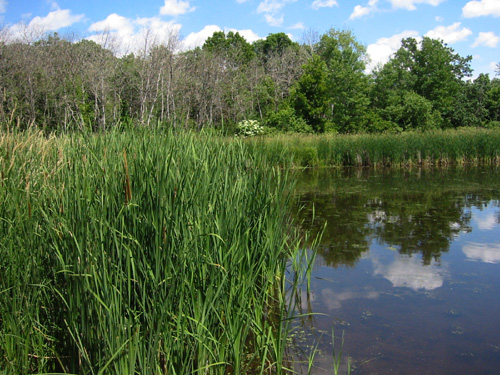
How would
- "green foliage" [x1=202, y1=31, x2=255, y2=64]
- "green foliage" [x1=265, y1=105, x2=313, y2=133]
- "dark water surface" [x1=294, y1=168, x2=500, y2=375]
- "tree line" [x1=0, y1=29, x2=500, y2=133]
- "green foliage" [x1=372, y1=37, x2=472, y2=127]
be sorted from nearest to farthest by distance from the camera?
"dark water surface" [x1=294, y1=168, x2=500, y2=375] → "green foliage" [x1=265, y1=105, x2=313, y2=133] → "tree line" [x1=0, y1=29, x2=500, y2=133] → "green foliage" [x1=372, y1=37, x2=472, y2=127] → "green foliage" [x1=202, y1=31, x2=255, y2=64]

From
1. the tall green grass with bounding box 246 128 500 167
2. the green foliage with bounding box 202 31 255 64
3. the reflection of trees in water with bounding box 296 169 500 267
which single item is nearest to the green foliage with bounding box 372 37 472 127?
the tall green grass with bounding box 246 128 500 167

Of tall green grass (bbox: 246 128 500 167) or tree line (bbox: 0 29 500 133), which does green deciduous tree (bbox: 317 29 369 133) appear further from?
tall green grass (bbox: 246 128 500 167)

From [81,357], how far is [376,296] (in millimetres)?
2817

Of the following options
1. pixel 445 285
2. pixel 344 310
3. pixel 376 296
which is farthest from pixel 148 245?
pixel 445 285

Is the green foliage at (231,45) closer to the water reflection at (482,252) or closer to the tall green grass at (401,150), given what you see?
the tall green grass at (401,150)

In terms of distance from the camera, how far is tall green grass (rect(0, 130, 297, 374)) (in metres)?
2.07

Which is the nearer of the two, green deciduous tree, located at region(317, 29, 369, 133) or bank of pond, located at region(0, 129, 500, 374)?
bank of pond, located at region(0, 129, 500, 374)

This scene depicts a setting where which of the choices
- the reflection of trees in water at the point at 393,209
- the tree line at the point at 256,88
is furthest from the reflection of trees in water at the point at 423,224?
the tree line at the point at 256,88

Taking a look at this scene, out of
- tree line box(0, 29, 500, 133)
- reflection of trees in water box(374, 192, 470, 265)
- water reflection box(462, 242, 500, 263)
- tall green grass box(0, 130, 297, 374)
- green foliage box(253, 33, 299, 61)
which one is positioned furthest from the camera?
green foliage box(253, 33, 299, 61)

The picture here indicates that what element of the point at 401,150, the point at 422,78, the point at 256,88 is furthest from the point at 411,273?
the point at 256,88

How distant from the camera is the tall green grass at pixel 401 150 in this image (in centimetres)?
1574

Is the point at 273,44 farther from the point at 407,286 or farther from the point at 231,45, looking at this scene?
the point at 407,286

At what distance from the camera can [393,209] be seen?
8.20 metres

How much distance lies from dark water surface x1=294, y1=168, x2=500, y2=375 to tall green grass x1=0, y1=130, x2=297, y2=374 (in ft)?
2.98
